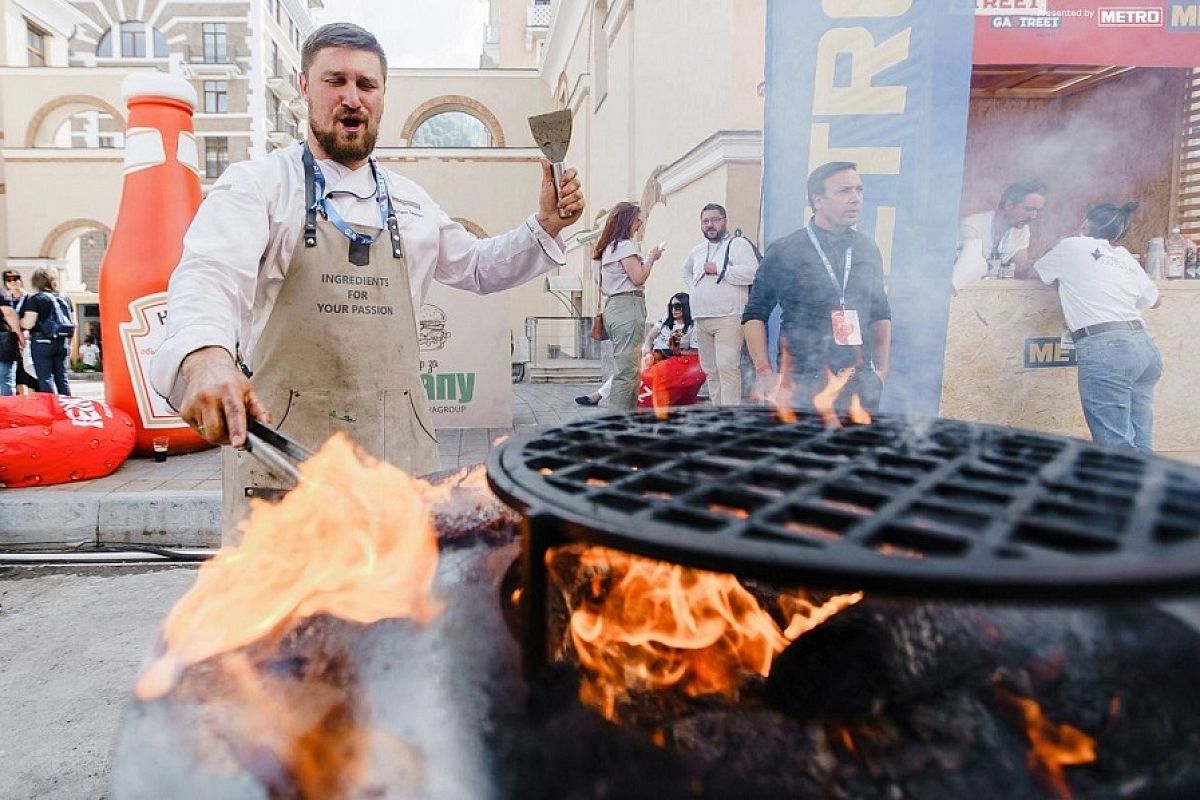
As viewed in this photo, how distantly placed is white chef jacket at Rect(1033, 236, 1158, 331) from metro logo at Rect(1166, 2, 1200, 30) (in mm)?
2429

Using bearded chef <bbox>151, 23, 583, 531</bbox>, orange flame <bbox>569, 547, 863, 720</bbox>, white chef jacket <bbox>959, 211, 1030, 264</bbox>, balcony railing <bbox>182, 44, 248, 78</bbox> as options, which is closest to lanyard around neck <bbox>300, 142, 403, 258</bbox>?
bearded chef <bbox>151, 23, 583, 531</bbox>

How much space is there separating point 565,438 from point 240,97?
1420 inches

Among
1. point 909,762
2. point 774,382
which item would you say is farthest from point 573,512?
point 774,382

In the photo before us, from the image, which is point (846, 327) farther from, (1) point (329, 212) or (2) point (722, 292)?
(1) point (329, 212)

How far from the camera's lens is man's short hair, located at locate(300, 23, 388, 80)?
2.09 metres

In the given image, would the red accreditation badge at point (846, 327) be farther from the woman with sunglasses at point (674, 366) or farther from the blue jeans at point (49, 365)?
the blue jeans at point (49, 365)

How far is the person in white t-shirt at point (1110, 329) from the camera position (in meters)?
4.56

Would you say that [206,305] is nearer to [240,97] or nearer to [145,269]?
[145,269]

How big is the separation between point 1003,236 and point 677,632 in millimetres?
5786

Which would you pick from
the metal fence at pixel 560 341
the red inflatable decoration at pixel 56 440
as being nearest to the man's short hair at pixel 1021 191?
the red inflatable decoration at pixel 56 440

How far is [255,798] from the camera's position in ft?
2.94

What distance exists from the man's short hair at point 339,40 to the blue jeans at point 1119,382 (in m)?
4.59

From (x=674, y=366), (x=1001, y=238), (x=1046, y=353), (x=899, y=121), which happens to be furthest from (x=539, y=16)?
(x=1046, y=353)

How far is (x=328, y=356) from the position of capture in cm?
209
